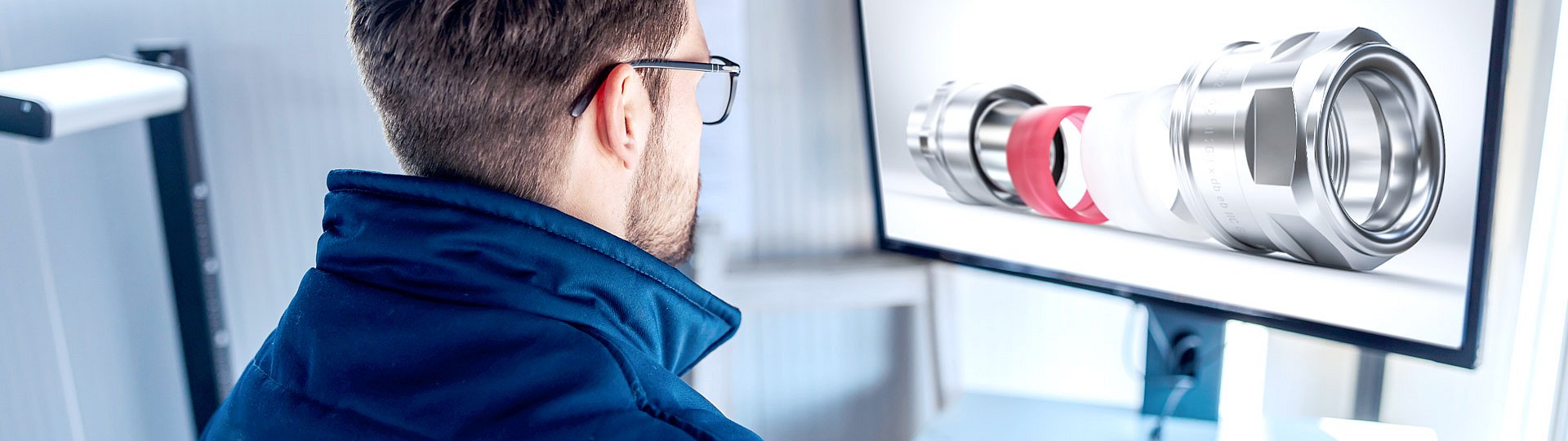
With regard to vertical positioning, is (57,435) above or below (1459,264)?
below

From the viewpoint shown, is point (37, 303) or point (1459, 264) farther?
point (37, 303)

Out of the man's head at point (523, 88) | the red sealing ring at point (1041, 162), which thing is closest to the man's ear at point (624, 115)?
the man's head at point (523, 88)

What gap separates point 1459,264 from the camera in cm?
86

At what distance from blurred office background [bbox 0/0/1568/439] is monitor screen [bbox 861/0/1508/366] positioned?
190mm

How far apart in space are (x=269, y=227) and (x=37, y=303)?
0.35 m

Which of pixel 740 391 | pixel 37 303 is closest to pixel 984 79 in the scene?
pixel 740 391

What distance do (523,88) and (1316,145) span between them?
65 cm

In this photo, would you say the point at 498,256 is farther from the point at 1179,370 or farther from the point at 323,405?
the point at 1179,370

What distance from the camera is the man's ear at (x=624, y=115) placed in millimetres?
754

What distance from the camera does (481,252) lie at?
656 mm

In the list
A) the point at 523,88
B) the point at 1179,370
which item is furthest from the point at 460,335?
the point at 1179,370

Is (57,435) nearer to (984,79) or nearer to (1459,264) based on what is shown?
(984,79)

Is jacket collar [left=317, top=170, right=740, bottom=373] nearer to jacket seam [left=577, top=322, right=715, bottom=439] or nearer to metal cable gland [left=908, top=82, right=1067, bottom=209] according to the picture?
jacket seam [left=577, top=322, right=715, bottom=439]

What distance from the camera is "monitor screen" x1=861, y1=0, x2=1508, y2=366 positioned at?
0.83m
